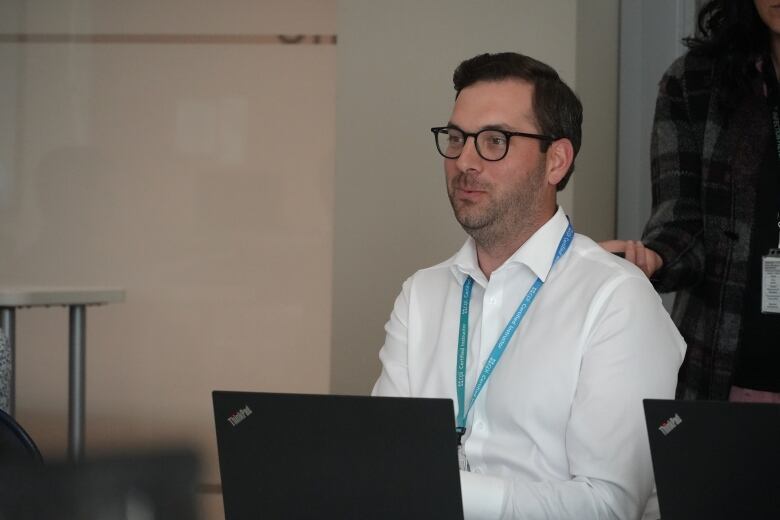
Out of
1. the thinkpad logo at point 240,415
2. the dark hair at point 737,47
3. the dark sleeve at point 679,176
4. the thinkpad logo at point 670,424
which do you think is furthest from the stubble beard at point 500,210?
the thinkpad logo at point 670,424

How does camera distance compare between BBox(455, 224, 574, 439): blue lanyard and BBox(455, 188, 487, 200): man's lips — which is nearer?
BBox(455, 224, 574, 439): blue lanyard

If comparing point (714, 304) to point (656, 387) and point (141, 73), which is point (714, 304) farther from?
point (141, 73)

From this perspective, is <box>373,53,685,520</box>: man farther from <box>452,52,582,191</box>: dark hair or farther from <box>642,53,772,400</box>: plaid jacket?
<box>642,53,772,400</box>: plaid jacket

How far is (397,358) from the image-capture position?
79.5 inches

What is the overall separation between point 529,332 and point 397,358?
0.33 m

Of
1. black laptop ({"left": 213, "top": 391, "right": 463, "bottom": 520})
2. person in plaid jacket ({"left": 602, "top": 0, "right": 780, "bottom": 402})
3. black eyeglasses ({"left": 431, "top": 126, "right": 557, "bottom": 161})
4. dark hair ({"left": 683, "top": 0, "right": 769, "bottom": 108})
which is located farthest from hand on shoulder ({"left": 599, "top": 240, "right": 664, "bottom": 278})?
black laptop ({"left": 213, "top": 391, "right": 463, "bottom": 520})

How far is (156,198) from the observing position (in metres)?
4.13

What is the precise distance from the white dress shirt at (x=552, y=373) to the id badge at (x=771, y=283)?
→ 25 cm

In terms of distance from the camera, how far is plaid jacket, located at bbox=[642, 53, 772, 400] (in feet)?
6.44

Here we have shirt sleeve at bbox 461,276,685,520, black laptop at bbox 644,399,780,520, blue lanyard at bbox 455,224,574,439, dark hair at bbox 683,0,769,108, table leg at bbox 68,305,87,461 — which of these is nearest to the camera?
black laptop at bbox 644,399,780,520

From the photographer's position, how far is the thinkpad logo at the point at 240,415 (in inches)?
46.0

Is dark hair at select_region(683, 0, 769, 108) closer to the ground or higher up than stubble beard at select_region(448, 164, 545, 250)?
higher up

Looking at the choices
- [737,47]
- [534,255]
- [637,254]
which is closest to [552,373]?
[534,255]

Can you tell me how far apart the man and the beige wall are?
1355 mm
